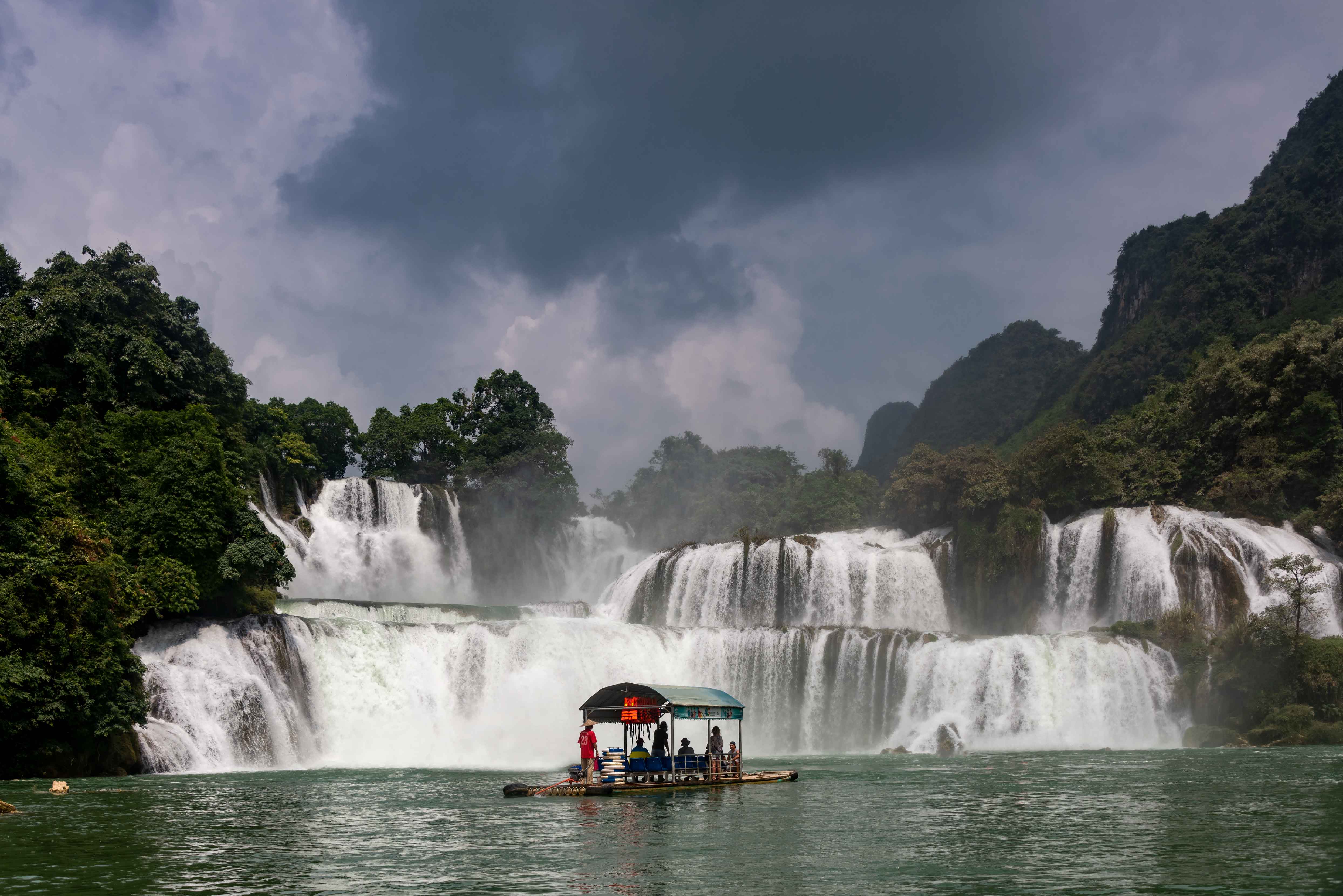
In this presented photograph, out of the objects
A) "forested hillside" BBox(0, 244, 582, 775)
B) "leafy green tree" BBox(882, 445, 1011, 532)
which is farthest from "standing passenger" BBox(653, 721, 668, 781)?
"leafy green tree" BBox(882, 445, 1011, 532)

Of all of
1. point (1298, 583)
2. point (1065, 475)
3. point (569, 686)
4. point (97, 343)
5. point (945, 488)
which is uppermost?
point (97, 343)

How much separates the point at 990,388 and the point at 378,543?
89.0 metres

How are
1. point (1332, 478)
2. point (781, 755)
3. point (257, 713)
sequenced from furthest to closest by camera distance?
point (1332, 478) < point (781, 755) < point (257, 713)

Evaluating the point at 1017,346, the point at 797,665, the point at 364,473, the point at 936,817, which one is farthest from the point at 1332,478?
the point at 1017,346

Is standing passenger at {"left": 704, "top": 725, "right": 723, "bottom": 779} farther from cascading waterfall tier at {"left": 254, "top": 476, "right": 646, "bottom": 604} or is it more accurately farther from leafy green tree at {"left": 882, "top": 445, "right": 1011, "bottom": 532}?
leafy green tree at {"left": 882, "top": 445, "right": 1011, "bottom": 532}

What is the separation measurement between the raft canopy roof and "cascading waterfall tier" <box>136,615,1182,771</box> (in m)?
9.92

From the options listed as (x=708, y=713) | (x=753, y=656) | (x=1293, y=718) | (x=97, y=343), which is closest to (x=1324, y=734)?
(x=1293, y=718)

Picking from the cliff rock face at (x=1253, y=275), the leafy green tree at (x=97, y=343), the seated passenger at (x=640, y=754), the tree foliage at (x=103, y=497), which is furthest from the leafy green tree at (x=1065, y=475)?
the leafy green tree at (x=97, y=343)

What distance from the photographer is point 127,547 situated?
3131 centimetres

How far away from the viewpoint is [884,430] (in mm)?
167625

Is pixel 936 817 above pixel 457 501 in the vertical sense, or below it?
below

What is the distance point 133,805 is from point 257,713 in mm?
11495

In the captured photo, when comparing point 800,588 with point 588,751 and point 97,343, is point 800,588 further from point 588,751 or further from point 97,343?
point 97,343

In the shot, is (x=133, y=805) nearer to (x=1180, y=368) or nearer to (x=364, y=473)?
(x=364, y=473)
